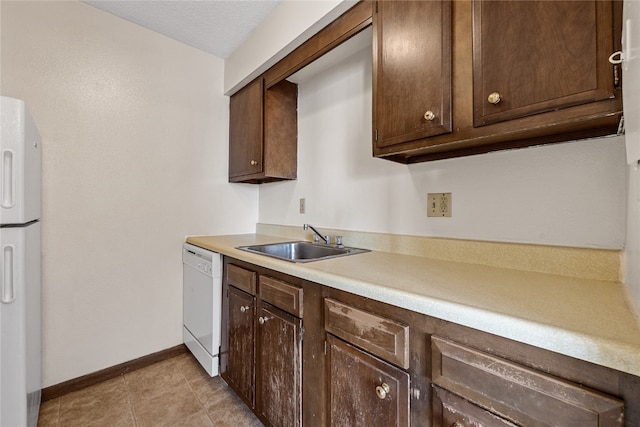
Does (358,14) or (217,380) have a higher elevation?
(358,14)

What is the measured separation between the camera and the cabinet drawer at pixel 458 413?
0.67 meters

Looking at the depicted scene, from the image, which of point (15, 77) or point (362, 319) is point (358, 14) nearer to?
point (362, 319)

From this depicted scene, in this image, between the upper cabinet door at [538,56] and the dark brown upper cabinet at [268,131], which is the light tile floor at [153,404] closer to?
the dark brown upper cabinet at [268,131]

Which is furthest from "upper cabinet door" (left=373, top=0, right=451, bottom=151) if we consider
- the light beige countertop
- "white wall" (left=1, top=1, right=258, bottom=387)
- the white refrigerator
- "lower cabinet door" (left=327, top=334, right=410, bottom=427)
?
"white wall" (left=1, top=1, right=258, bottom=387)

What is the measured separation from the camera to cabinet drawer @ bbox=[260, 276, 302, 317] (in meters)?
1.20

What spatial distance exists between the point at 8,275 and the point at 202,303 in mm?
965

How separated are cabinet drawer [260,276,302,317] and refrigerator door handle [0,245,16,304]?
101cm

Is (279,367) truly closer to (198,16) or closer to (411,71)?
(411,71)

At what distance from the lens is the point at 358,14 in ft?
4.50

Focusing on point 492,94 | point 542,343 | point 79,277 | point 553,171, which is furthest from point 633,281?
point 79,277

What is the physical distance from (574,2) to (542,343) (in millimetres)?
914

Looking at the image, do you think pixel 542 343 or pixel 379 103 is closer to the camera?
pixel 542 343

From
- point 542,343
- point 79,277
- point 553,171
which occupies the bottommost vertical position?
point 79,277

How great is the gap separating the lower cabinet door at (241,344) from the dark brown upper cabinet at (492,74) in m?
1.08
